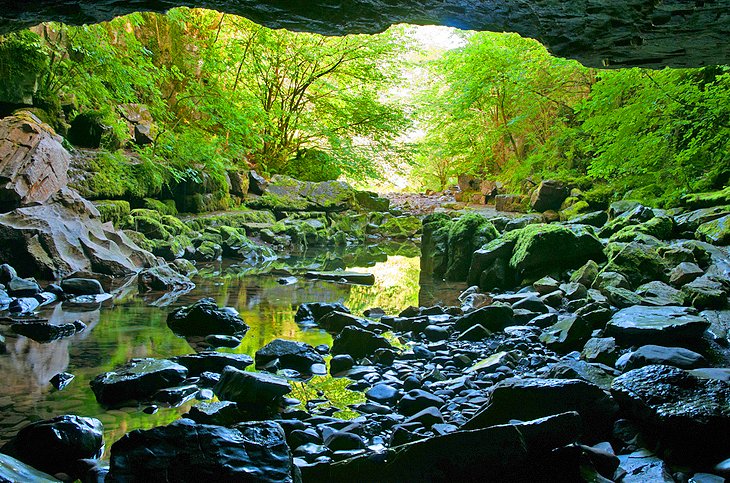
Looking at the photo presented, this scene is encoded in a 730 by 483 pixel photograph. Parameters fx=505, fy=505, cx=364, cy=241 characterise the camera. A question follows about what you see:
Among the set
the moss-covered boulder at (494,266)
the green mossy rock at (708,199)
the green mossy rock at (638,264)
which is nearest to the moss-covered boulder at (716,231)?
the green mossy rock at (708,199)

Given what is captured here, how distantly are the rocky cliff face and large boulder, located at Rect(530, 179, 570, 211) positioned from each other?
9.10 meters

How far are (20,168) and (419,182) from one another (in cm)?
3009

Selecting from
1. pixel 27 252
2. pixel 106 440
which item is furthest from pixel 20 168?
pixel 106 440

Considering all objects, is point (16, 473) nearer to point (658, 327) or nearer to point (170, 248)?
point (658, 327)

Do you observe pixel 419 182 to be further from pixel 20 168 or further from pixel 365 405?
pixel 365 405

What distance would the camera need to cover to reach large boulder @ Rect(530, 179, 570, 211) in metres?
12.6

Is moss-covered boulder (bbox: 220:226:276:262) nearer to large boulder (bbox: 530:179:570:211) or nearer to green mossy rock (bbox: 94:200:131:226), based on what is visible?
green mossy rock (bbox: 94:200:131:226)

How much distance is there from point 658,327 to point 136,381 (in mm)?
3799

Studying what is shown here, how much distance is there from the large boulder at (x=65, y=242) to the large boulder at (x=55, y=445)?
→ 4883 millimetres

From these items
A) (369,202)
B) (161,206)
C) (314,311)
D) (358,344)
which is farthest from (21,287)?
(369,202)

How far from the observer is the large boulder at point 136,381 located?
326 centimetres

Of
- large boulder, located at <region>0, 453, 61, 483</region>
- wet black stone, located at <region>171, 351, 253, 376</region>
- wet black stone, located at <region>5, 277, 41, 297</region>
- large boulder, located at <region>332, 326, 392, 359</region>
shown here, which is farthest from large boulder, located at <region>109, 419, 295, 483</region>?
wet black stone, located at <region>5, 277, 41, 297</region>

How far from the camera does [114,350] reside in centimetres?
438

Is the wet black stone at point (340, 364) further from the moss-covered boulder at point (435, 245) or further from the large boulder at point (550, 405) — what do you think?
the moss-covered boulder at point (435, 245)
